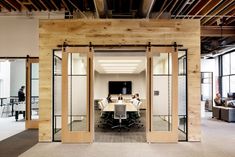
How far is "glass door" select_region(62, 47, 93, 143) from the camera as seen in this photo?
6.96m

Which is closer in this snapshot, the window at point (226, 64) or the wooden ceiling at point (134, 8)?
the wooden ceiling at point (134, 8)

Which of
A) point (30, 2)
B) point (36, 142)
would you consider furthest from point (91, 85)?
point (30, 2)

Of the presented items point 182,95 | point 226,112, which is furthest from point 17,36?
point 226,112

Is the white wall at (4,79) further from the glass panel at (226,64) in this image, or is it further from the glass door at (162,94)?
the glass panel at (226,64)

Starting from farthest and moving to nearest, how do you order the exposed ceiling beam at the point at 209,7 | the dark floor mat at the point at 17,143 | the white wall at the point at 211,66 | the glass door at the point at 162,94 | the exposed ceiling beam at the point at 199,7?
1. the white wall at the point at 211,66
2. the exposed ceiling beam at the point at 199,7
3. the exposed ceiling beam at the point at 209,7
4. the glass door at the point at 162,94
5. the dark floor mat at the point at 17,143

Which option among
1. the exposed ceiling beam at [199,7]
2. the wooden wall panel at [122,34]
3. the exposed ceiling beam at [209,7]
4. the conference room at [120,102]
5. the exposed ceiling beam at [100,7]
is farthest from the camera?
the conference room at [120,102]

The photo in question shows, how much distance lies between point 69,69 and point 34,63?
277 cm

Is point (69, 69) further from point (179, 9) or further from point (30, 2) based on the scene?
point (179, 9)

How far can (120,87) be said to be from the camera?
18.4 meters

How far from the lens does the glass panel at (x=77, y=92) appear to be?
7.09 m

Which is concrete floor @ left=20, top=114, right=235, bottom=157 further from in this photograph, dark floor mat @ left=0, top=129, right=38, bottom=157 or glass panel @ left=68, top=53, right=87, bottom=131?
glass panel @ left=68, top=53, right=87, bottom=131

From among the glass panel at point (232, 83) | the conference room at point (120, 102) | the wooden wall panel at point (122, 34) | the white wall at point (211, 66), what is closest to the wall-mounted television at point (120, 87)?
the conference room at point (120, 102)

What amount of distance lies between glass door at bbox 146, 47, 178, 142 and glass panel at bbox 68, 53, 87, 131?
163cm

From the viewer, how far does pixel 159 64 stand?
7.27m
